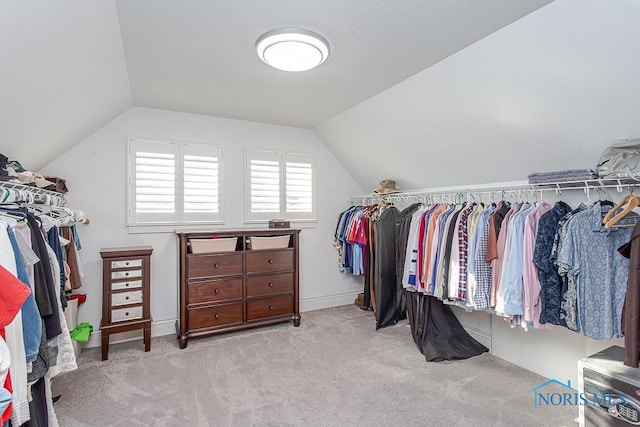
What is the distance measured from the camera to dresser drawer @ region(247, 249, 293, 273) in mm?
3426

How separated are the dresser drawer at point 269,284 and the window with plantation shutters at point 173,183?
0.89 metres

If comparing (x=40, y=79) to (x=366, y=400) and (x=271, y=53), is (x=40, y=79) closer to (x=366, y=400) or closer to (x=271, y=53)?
(x=271, y=53)

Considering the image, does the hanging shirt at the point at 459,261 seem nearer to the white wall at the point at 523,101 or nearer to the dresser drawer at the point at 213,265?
the white wall at the point at 523,101

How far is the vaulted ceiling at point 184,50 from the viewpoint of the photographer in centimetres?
156

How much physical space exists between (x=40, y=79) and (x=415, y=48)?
2247 mm

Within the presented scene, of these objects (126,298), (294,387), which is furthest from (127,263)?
(294,387)

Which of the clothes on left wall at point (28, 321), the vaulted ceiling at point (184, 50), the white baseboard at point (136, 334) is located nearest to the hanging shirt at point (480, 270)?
the vaulted ceiling at point (184, 50)

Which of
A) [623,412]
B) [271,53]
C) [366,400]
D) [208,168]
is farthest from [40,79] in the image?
[623,412]

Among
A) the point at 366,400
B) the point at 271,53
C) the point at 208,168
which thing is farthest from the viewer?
the point at 208,168

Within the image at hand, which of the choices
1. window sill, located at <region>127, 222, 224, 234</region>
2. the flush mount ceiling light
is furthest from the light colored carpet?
the flush mount ceiling light

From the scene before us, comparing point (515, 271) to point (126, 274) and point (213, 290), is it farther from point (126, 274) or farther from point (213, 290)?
point (126, 274)

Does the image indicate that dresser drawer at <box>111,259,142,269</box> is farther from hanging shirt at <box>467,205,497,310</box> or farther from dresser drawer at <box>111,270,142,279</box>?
hanging shirt at <box>467,205,497,310</box>

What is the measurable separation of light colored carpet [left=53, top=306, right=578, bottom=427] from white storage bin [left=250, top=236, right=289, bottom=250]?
38.4 inches

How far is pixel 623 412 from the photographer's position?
5.41 feet
